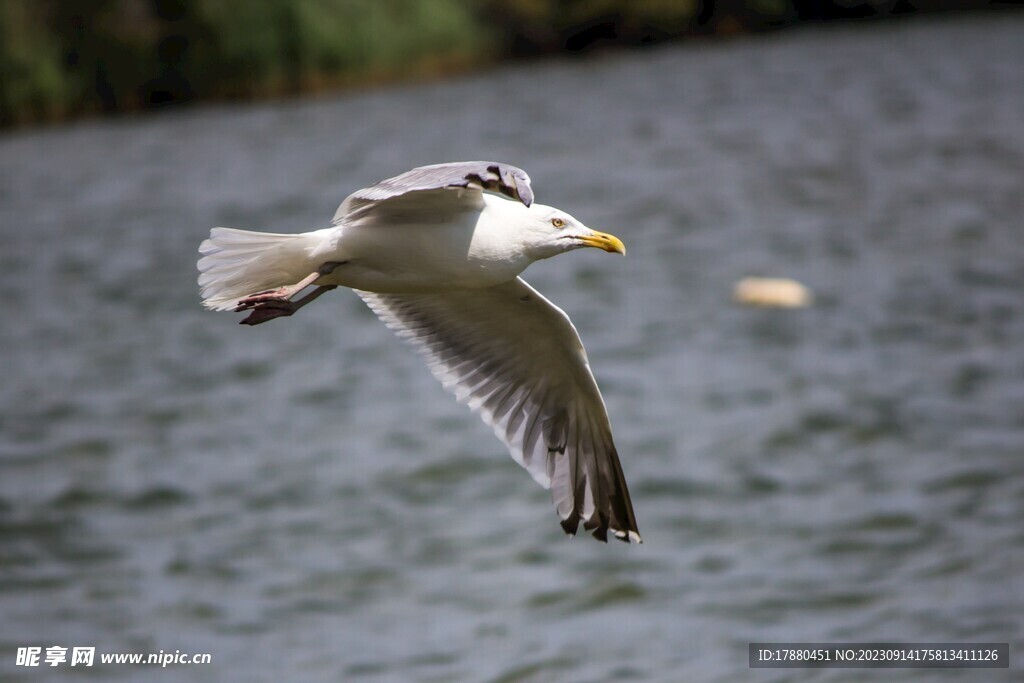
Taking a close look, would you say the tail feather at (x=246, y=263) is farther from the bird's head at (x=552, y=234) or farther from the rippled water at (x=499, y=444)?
the rippled water at (x=499, y=444)

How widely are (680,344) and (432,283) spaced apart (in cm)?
1139

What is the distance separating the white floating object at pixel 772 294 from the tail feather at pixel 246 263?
40.7 feet

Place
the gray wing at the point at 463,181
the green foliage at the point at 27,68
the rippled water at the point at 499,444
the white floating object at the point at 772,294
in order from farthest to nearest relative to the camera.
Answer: the green foliage at the point at 27,68 < the white floating object at the point at 772,294 < the rippled water at the point at 499,444 < the gray wing at the point at 463,181

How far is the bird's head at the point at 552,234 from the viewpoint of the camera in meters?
4.98

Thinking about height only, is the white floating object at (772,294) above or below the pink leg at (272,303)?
below

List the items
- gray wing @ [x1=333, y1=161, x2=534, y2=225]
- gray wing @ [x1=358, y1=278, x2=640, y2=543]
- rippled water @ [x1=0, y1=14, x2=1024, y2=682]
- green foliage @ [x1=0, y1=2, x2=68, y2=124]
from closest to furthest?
gray wing @ [x1=333, y1=161, x2=534, y2=225] → gray wing @ [x1=358, y1=278, x2=640, y2=543] → rippled water @ [x1=0, y1=14, x2=1024, y2=682] → green foliage @ [x1=0, y1=2, x2=68, y2=124]

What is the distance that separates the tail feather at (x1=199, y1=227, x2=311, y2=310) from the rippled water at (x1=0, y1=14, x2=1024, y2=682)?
190 inches

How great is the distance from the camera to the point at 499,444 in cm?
1442

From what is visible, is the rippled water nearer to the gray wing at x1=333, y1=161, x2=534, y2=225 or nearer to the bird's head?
the bird's head

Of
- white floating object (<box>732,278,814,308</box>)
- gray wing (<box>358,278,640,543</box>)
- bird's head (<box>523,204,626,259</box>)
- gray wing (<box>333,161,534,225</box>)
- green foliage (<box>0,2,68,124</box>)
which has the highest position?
gray wing (<box>333,161,534,225</box>)

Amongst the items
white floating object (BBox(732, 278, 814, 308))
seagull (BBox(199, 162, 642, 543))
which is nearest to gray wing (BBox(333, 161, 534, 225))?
seagull (BBox(199, 162, 642, 543))

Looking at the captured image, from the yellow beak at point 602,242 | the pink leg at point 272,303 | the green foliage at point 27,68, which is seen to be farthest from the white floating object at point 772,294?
the pink leg at point 272,303

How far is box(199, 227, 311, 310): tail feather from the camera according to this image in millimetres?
5316

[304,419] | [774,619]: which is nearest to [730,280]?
[304,419]
